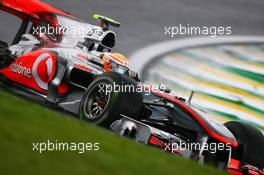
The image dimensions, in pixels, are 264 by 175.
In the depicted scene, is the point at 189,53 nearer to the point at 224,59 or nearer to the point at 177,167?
the point at 224,59

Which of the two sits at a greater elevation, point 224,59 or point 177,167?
point 224,59

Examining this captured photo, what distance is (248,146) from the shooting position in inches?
285

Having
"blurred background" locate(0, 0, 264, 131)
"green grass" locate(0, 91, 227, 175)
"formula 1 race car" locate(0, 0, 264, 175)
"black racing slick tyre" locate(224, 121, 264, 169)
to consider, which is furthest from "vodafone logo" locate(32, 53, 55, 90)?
"blurred background" locate(0, 0, 264, 131)

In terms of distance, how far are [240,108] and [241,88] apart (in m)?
0.43

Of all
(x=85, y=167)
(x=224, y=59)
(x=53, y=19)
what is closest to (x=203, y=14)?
(x=224, y=59)

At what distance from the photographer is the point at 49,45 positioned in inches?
316

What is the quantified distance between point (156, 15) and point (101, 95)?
Result: 16.8 ft

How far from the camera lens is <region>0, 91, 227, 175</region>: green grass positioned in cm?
332

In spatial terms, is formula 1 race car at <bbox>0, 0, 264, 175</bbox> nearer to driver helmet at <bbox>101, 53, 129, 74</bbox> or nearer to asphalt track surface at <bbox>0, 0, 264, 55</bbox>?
driver helmet at <bbox>101, 53, 129, 74</bbox>

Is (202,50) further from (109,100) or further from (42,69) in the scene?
(109,100)

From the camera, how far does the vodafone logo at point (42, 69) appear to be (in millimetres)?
7305

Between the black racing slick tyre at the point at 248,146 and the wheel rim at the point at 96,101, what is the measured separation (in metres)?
1.68

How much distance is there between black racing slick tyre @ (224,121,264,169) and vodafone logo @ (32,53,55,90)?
7.79 feet

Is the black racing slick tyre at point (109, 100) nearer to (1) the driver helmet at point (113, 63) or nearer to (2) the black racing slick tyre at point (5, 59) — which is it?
(1) the driver helmet at point (113, 63)
